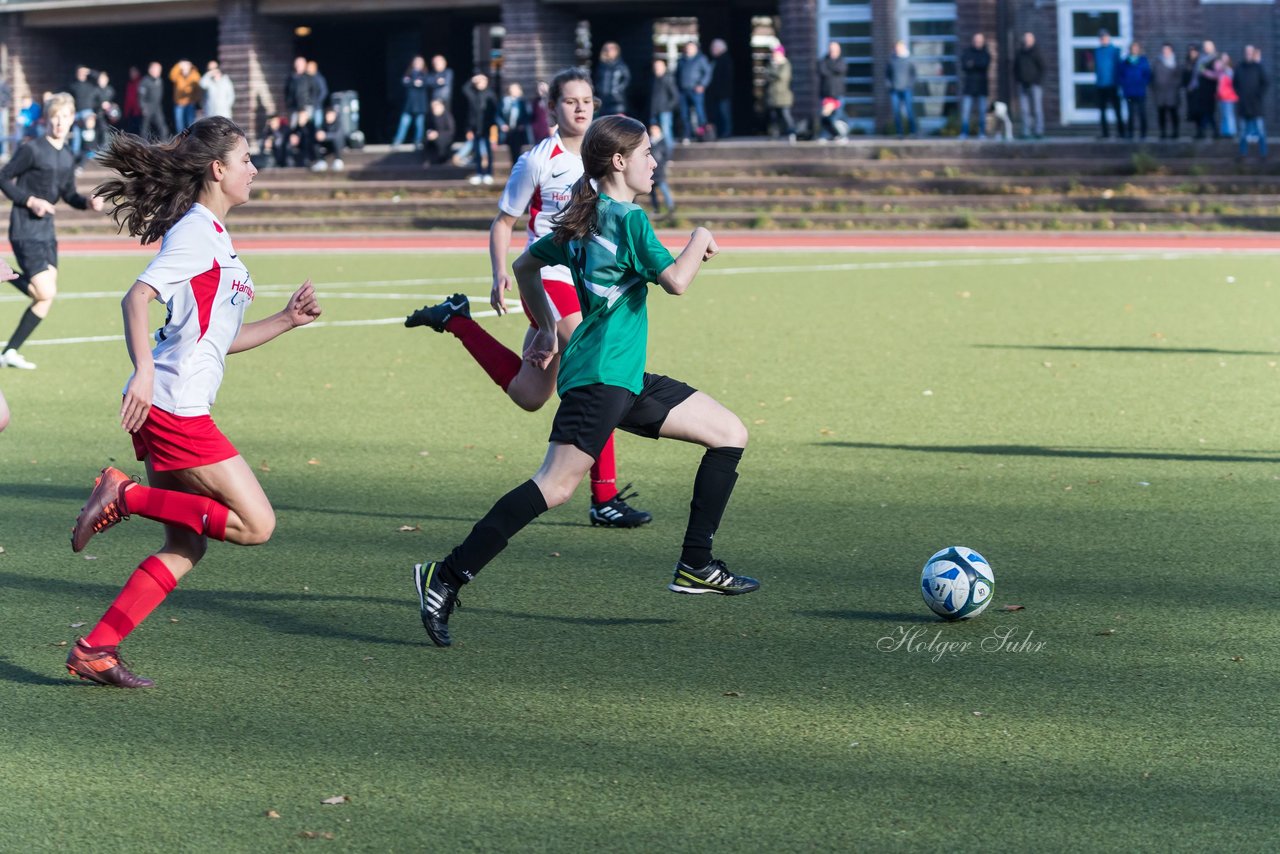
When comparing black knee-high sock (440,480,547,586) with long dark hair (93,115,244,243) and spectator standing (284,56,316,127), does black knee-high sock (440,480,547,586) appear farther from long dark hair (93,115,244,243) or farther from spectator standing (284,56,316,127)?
spectator standing (284,56,316,127)

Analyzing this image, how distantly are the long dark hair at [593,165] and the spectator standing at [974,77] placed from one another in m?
27.1

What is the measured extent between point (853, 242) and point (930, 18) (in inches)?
406

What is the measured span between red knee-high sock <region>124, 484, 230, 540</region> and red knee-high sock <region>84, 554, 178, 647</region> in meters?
0.16

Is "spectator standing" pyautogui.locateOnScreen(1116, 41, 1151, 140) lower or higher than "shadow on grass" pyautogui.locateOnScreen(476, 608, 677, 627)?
higher

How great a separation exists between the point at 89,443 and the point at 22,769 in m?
5.97

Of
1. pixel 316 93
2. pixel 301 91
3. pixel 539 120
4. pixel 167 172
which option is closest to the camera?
pixel 167 172

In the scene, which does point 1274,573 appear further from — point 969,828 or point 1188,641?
point 969,828

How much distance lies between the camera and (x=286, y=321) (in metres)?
5.81

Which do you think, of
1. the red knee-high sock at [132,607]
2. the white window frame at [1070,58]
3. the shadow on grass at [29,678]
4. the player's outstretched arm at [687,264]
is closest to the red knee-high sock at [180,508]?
the red knee-high sock at [132,607]

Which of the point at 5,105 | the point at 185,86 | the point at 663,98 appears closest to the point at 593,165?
the point at 663,98

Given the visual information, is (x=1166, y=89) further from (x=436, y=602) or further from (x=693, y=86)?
(x=436, y=602)

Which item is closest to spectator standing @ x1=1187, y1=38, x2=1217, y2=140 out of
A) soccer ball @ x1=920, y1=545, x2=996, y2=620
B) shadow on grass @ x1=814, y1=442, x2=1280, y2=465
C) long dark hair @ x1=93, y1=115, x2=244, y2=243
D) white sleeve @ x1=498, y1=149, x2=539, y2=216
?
shadow on grass @ x1=814, y1=442, x2=1280, y2=465

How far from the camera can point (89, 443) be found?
1065cm

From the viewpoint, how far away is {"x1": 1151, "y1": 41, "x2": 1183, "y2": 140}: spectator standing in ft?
104
